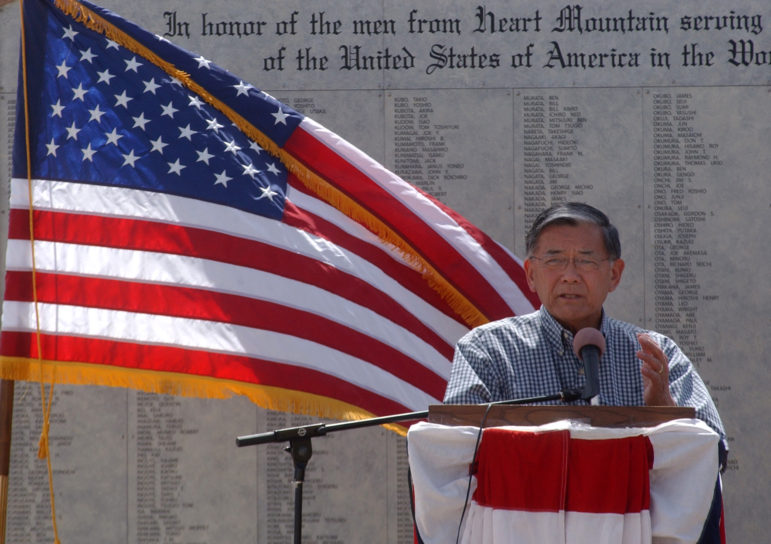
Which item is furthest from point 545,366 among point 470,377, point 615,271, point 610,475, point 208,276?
point 208,276

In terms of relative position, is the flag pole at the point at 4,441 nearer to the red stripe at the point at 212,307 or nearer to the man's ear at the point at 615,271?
the red stripe at the point at 212,307

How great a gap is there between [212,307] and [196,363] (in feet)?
0.65

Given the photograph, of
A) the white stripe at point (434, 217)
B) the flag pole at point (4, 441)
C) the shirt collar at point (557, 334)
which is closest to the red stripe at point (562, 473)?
the shirt collar at point (557, 334)

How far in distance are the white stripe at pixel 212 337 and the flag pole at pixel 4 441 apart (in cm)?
25

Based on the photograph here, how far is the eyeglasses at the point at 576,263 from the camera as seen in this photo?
7.02ft

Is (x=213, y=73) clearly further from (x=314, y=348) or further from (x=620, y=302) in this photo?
(x=620, y=302)

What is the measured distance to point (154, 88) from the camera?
10.7 ft

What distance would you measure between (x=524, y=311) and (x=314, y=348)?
81 centimetres

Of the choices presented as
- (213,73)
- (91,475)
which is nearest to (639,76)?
(213,73)

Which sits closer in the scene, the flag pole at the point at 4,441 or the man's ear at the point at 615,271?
the man's ear at the point at 615,271

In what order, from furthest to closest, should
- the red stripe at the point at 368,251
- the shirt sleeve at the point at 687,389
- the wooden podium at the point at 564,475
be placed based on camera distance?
the red stripe at the point at 368,251 → the shirt sleeve at the point at 687,389 → the wooden podium at the point at 564,475

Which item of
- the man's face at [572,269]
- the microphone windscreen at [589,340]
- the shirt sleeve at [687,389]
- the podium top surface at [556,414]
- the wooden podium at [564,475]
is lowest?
the wooden podium at [564,475]

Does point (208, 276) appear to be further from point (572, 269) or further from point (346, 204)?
point (572, 269)

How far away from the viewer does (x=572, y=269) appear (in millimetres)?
2137
